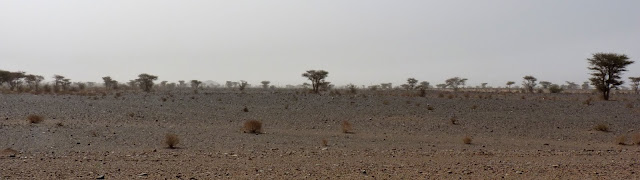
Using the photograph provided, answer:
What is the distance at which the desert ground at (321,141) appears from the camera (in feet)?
36.8

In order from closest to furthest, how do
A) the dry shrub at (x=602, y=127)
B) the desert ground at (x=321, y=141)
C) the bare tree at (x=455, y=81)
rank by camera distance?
1. the desert ground at (x=321, y=141)
2. the dry shrub at (x=602, y=127)
3. the bare tree at (x=455, y=81)

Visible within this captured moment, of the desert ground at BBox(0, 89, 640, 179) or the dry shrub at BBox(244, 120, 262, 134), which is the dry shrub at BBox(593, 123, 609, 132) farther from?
the dry shrub at BBox(244, 120, 262, 134)

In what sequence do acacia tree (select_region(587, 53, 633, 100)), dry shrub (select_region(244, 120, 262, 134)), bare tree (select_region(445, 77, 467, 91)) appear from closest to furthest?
dry shrub (select_region(244, 120, 262, 134)) < acacia tree (select_region(587, 53, 633, 100)) < bare tree (select_region(445, 77, 467, 91))

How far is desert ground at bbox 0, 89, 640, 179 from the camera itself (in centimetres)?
1123

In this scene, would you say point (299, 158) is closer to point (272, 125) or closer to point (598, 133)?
point (272, 125)

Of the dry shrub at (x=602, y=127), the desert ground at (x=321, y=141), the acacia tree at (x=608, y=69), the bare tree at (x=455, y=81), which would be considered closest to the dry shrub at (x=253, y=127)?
the desert ground at (x=321, y=141)

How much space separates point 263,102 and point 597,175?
29.1 metres

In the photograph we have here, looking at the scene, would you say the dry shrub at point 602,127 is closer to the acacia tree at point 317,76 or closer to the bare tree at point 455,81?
the acacia tree at point 317,76

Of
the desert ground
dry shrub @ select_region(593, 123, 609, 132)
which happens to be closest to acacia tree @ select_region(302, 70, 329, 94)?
the desert ground

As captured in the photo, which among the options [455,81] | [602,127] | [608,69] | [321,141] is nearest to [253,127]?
[321,141]

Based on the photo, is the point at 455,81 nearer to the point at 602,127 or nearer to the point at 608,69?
the point at 608,69

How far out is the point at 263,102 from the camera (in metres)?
38.4

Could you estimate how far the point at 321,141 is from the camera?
1875cm

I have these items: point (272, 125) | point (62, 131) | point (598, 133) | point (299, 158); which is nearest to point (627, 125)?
point (598, 133)
